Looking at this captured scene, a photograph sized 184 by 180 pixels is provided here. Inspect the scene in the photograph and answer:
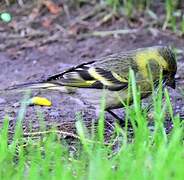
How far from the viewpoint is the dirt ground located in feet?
26.3

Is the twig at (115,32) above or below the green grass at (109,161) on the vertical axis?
above

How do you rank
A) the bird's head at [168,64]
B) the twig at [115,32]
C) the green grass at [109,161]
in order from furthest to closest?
the twig at [115,32], the bird's head at [168,64], the green grass at [109,161]

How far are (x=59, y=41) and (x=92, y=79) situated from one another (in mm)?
2695

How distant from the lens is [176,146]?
425 centimetres

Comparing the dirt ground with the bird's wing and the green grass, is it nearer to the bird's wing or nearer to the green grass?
the bird's wing

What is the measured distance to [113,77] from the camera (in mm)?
6234

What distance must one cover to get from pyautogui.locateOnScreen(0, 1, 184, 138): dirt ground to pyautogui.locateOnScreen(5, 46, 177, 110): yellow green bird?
752 mm

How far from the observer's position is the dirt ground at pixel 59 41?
316 inches

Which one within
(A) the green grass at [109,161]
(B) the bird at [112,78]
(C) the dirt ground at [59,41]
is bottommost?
(A) the green grass at [109,161]

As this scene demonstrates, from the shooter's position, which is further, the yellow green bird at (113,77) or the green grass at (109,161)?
the yellow green bird at (113,77)

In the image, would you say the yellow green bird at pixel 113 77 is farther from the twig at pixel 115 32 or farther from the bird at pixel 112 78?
the twig at pixel 115 32

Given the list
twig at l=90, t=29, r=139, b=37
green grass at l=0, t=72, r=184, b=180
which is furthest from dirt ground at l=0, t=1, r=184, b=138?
green grass at l=0, t=72, r=184, b=180

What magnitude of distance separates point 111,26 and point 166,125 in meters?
3.32

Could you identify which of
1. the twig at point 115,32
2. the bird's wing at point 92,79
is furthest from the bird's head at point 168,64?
the twig at point 115,32
